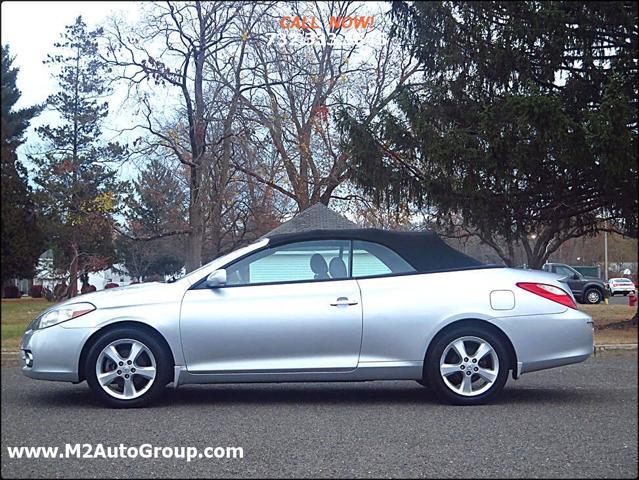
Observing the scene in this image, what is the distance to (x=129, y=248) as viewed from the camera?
4242mm

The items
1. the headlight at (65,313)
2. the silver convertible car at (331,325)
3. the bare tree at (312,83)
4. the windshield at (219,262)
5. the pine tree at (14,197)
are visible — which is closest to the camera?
the pine tree at (14,197)

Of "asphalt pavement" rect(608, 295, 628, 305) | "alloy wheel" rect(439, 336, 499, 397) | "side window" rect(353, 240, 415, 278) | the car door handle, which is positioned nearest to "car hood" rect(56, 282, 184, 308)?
the car door handle

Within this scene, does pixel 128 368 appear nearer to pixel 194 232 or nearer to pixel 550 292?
pixel 194 232

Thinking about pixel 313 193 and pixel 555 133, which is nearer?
pixel 313 193

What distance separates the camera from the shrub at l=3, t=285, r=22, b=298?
233 centimetres

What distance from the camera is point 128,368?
14.4ft

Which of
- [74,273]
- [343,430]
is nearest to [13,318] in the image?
[74,273]

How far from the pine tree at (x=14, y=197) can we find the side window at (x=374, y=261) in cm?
229

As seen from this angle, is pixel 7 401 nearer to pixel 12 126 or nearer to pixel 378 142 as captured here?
pixel 12 126

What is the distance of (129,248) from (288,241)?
0.83 metres

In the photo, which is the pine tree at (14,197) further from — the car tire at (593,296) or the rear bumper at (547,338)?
the car tire at (593,296)

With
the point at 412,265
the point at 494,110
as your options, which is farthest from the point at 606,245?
the point at 494,110

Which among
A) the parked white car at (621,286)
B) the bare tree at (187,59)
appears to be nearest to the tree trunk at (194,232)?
the bare tree at (187,59)

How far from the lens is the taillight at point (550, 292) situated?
170 inches
